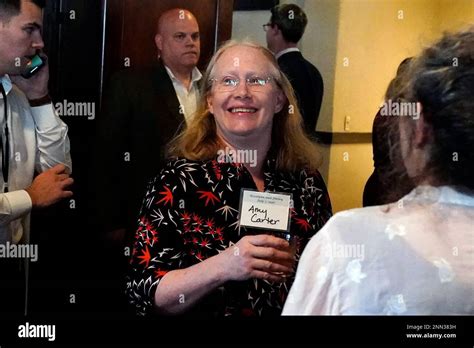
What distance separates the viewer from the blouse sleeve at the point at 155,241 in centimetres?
164

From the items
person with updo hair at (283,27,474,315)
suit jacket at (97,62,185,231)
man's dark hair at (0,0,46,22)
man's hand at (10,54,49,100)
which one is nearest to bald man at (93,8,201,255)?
suit jacket at (97,62,185,231)

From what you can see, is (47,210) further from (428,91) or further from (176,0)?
(428,91)

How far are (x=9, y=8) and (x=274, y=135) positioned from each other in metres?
0.64

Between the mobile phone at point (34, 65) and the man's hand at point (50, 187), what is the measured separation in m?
0.21

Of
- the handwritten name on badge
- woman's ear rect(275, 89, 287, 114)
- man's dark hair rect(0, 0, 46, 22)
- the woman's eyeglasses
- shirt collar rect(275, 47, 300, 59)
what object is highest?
man's dark hair rect(0, 0, 46, 22)

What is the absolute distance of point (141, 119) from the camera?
167 cm

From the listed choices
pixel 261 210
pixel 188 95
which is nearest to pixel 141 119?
pixel 188 95

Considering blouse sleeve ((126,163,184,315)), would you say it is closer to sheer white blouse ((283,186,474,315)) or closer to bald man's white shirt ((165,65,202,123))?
bald man's white shirt ((165,65,202,123))

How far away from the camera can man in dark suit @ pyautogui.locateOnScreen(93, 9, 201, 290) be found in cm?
167

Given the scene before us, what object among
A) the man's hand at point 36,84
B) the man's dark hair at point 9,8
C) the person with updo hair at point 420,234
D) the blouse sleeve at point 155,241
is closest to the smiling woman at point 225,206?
the blouse sleeve at point 155,241

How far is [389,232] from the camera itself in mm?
1383

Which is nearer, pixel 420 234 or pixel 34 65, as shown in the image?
pixel 420 234

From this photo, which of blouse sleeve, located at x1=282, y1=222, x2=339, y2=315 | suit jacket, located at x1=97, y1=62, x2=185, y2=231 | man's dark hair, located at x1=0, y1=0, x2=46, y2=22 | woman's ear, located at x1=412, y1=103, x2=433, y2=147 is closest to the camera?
blouse sleeve, located at x1=282, y1=222, x2=339, y2=315

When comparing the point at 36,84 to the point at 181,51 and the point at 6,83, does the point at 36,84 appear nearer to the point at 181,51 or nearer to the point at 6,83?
the point at 6,83
